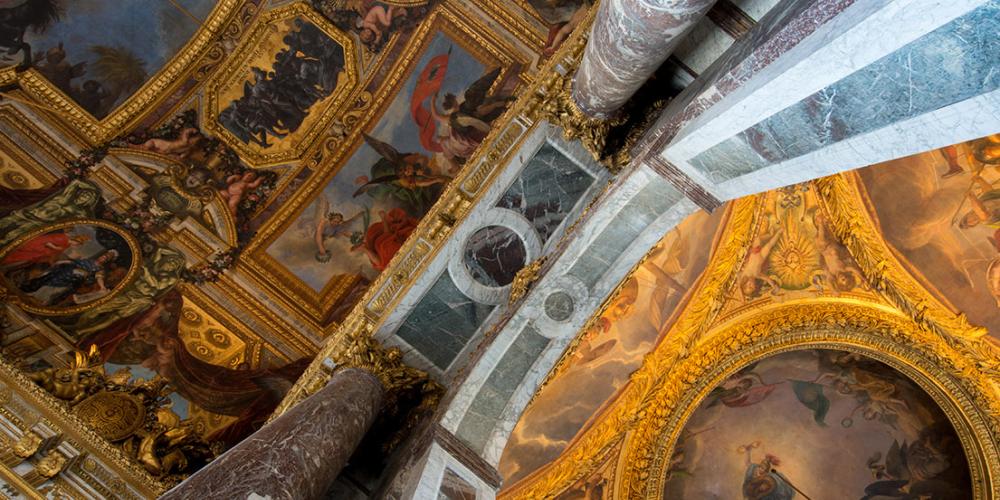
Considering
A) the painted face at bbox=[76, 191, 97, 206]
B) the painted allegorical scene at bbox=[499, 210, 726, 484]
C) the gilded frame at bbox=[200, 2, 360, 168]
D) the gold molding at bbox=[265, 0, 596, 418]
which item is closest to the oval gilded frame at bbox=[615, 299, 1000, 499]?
the painted allegorical scene at bbox=[499, 210, 726, 484]

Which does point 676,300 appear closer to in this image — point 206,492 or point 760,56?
point 760,56

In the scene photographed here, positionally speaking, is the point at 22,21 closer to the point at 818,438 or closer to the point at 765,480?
the point at 765,480

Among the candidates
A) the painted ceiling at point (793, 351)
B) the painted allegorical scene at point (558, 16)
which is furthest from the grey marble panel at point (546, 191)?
the painted allegorical scene at point (558, 16)

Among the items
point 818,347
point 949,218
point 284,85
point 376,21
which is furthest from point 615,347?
point 284,85

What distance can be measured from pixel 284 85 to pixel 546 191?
3.61 m

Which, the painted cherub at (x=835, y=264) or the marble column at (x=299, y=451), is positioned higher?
the painted cherub at (x=835, y=264)

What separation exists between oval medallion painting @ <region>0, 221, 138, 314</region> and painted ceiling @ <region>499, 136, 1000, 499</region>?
495 cm

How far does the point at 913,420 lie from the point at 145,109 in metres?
9.81

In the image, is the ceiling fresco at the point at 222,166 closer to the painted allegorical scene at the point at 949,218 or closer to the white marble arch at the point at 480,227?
the white marble arch at the point at 480,227

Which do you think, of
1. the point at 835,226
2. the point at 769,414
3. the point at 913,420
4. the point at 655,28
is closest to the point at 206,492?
the point at 655,28

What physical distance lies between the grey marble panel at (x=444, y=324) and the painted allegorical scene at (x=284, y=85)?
3174mm

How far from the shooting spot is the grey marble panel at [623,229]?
4.30 meters

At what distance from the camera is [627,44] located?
378cm

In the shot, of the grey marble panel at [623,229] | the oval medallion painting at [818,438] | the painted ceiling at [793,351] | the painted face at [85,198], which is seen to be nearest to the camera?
the grey marble panel at [623,229]
